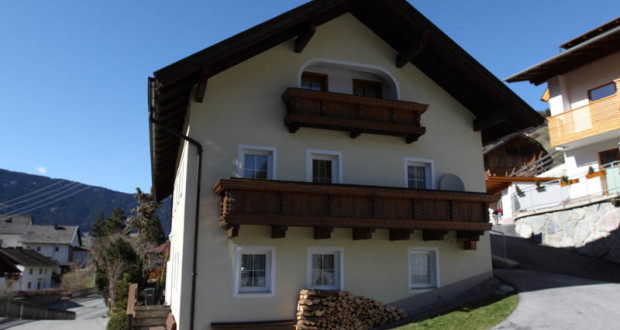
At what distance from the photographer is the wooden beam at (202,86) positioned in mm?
11883

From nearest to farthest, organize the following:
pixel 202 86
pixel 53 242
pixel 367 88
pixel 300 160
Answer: pixel 202 86, pixel 300 160, pixel 367 88, pixel 53 242

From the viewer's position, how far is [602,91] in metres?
20.9

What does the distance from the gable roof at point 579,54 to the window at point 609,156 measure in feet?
13.4

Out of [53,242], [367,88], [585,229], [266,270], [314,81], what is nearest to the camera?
[266,270]

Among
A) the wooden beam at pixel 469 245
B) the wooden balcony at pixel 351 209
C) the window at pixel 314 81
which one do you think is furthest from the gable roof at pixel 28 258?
the wooden beam at pixel 469 245

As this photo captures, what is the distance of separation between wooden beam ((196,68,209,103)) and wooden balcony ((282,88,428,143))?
2135mm

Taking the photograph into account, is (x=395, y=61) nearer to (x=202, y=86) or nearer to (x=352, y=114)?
(x=352, y=114)

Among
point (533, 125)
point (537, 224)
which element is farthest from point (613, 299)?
point (537, 224)

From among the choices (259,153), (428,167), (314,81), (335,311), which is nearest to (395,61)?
(314,81)

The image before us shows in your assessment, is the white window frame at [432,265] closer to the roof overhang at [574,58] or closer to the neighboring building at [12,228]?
the roof overhang at [574,58]

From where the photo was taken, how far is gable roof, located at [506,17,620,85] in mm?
19586

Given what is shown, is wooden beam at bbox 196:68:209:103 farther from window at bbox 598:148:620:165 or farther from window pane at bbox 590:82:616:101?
window at bbox 598:148:620:165

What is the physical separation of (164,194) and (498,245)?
17060mm

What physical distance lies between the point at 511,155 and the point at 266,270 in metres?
36.4
